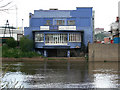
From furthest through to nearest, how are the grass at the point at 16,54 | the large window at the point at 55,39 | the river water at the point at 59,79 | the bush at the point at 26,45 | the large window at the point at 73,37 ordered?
1. the large window at the point at 55,39
2. the large window at the point at 73,37
3. the bush at the point at 26,45
4. the grass at the point at 16,54
5. the river water at the point at 59,79

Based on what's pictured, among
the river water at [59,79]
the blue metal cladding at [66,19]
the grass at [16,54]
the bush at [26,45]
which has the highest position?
the blue metal cladding at [66,19]

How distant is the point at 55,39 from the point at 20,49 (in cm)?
728

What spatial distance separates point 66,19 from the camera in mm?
54531

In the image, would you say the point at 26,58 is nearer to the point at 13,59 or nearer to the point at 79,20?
the point at 13,59

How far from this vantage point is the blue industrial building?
52.3m

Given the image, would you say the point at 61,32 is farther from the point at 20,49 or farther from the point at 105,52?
the point at 105,52

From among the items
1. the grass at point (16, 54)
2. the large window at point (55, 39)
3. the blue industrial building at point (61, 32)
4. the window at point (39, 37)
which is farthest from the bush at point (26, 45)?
the large window at point (55, 39)

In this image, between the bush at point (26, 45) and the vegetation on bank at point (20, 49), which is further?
the bush at point (26, 45)

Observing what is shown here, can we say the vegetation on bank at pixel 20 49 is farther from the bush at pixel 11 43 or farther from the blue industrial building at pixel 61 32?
the blue industrial building at pixel 61 32

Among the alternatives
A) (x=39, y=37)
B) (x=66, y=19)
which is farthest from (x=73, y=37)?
(x=39, y=37)

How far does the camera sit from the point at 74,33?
2060 inches

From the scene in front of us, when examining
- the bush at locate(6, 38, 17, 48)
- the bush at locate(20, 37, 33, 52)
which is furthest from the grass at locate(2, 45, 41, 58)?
the bush at locate(6, 38, 17, 48)

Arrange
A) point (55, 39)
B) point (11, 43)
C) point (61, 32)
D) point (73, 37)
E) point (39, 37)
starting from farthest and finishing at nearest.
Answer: point (11, 43) → point (39, 37) → point (55, 39) → point (61, 32) → point (73, 37)

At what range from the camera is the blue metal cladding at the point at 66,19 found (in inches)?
2093
